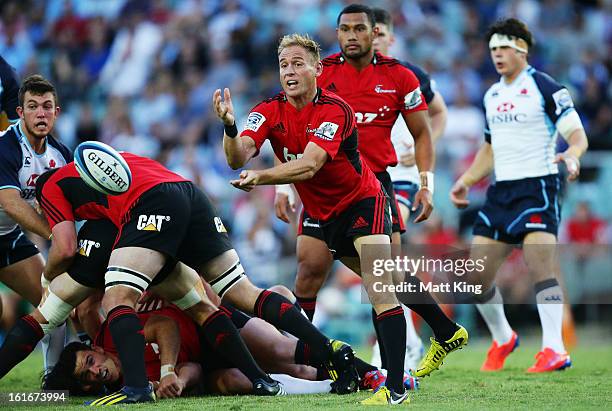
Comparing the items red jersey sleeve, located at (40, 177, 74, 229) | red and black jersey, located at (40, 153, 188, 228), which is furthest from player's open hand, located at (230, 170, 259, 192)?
red jersey sleeve, located at (40, 177, 74, 229)

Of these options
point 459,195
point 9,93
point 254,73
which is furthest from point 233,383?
point 254,73

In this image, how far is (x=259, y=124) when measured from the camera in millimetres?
6383

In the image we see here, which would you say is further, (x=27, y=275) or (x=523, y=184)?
(x=523, y=184)

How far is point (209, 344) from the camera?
22.7 ft

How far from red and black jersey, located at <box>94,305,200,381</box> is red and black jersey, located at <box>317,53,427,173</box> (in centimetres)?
191

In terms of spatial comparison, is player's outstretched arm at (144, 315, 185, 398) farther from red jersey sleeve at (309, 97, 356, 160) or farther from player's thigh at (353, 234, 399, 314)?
red jersey sleeve at (309, 97, 356, 160)

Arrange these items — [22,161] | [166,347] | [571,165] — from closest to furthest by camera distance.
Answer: [166,347] → [22,161] → [571,165]

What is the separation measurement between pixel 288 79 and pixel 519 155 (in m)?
3.12

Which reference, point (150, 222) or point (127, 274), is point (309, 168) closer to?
point (150, 222)

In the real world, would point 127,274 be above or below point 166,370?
above

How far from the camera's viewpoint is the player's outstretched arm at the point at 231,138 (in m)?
5.82

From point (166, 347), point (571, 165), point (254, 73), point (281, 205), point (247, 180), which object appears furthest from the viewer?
point (254, 73)

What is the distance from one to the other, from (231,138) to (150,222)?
78 centimetres

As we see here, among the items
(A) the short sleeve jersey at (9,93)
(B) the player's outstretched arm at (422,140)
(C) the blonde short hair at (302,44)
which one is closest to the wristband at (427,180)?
(B) the player's outstretched arm at (422,140)
